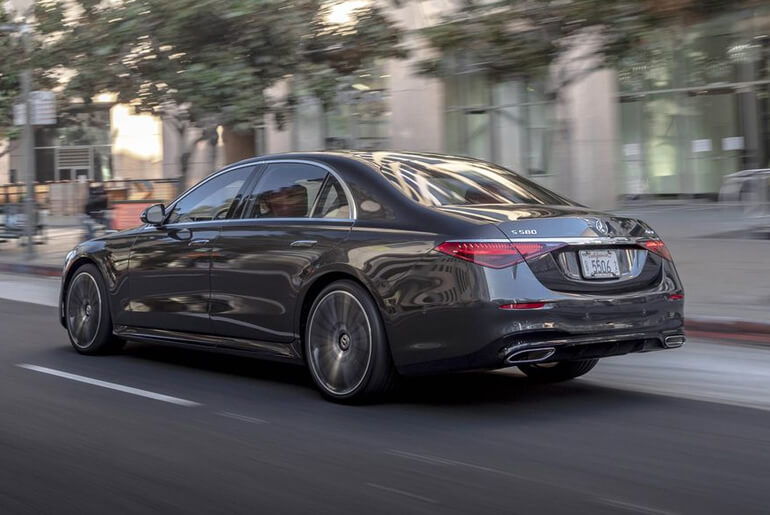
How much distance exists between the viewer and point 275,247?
7039 mm

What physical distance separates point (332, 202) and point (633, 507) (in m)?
3.07

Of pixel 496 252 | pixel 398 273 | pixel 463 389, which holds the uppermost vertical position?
pixel 496 252

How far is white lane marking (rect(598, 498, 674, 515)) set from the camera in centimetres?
441

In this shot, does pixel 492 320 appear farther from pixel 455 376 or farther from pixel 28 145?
pixel 28 145

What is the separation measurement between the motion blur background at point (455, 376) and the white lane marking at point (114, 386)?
8 centimetres

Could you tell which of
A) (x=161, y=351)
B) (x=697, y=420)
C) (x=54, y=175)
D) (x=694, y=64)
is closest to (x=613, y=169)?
(x=694, y=64)

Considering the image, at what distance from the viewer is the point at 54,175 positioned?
153 feet

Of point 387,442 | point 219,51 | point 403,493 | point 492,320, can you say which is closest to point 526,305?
point 492,320

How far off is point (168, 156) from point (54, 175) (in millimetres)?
14138

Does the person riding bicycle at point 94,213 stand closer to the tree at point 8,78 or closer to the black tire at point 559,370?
the tree at point 8,78

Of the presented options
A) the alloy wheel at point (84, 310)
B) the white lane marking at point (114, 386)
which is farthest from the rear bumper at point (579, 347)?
the alloy wheel at point (84, 310)

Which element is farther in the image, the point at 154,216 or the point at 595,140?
the point at 595,140

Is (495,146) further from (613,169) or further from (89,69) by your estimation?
(89,69)

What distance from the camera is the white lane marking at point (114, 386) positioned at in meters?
6.87
